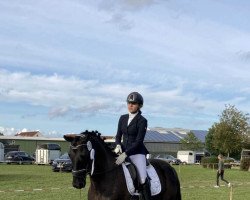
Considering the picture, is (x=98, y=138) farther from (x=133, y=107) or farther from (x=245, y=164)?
(x=245, y=164)

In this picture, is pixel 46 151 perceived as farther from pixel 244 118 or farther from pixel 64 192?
pixel 64 192

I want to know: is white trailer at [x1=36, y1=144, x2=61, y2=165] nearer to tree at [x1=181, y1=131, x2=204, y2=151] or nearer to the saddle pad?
tree at [x1=181, y1=131, x2=204, y2=151]

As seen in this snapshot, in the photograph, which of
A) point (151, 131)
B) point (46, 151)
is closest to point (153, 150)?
point (151, 131)

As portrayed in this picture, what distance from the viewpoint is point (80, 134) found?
803 centimetres

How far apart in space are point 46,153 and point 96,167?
181ft

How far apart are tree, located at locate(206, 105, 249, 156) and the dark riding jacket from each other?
218 ft

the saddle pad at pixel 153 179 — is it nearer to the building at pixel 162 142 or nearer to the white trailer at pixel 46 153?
the white trailer at pixel 46 153

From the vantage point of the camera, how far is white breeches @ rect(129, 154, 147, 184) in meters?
8.60

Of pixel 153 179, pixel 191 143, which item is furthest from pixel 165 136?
pixel 153 179

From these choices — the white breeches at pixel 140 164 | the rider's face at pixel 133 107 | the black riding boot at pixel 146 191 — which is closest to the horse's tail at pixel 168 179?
the black riding boot at pixel 146 191

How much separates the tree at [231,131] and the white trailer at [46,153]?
25299mm

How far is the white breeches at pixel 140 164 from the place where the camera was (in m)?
8.60

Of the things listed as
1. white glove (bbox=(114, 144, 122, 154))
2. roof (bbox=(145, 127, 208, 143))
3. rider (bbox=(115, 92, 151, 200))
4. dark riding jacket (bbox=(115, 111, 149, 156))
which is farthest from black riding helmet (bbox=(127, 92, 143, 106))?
roof (bbox=(145, 127, 208, 143))

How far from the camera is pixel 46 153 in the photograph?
2452 inches
